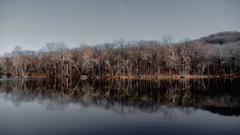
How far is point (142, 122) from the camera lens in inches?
686

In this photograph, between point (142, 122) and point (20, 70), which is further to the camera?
point (20, 70)

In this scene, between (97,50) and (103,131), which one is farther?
(97,50)

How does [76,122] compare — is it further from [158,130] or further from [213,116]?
[213,116]

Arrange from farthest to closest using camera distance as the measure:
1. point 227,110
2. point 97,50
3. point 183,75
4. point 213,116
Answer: point 97,50
point 183,75
point 227,110
point 213,116

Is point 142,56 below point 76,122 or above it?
above

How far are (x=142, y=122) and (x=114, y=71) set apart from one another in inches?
2648

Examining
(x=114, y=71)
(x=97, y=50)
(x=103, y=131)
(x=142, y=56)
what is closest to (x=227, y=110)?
(x=103, y=131)

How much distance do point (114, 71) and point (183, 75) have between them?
72.5ft

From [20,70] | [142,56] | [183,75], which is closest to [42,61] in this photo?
[20,70]

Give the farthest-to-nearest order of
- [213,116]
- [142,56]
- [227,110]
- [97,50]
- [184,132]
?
[97,50] < [142,56] < [227,110] < [213,116] < [184,132]

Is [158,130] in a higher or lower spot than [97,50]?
lower

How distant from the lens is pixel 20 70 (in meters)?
101

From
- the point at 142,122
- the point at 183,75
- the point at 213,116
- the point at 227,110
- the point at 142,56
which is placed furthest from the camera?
the point at 142,56

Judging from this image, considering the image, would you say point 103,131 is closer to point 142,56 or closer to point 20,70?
point 142,56
